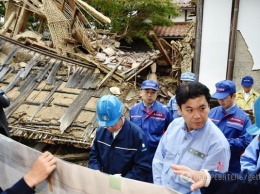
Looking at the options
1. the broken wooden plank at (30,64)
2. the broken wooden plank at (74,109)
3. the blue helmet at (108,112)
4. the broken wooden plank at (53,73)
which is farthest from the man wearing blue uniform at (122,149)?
the broken wooden plank at (30,64)

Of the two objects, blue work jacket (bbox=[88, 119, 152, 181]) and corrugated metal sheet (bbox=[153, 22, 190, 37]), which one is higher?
corrugated metal sheet (bbox=[153, 22, 190, 37])

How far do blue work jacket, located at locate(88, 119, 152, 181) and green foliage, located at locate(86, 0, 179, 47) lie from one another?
1182 cm

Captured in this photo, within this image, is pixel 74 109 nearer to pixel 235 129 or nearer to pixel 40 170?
pixel 235 129

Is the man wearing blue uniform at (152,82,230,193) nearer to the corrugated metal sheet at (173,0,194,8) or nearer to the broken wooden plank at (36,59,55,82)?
the broken wooden plank at (36,59,55,82)

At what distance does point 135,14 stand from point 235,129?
1240cm

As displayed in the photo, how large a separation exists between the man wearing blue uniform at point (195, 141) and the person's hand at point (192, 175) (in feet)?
1.05

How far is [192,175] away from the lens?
1630mm

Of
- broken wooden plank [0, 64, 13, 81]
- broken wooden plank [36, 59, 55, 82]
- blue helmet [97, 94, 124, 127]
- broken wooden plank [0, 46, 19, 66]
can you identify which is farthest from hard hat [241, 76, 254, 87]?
broken wooden plank [0, 46, 19, 66]

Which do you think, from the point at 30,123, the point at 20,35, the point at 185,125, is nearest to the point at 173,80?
the point at 30,123

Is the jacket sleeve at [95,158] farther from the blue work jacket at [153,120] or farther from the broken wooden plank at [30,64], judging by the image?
the broken wooden plank at [30,64]

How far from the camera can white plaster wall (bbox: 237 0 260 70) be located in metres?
4.98

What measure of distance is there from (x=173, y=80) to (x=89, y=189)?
22.8 ft

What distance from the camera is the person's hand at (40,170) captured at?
1498 millimetres

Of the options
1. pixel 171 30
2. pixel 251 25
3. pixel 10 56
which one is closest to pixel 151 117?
pixel 251 25
